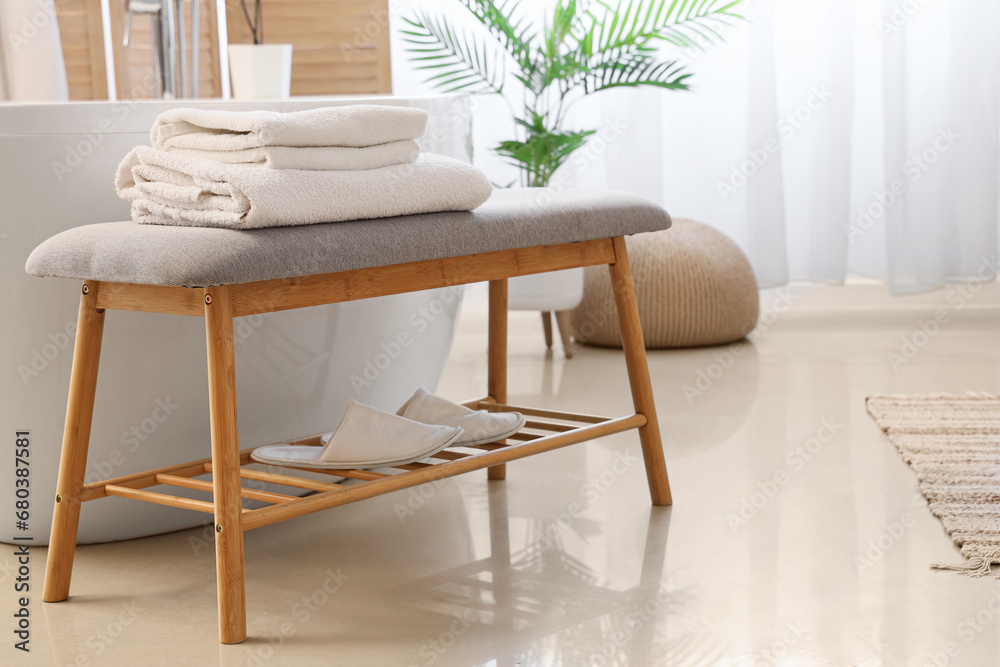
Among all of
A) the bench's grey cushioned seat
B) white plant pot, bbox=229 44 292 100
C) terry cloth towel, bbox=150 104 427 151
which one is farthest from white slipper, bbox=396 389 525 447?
white plant pot, bbox=229 44 292 100

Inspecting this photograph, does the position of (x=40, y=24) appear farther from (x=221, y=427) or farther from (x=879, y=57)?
(x=879, y=57)

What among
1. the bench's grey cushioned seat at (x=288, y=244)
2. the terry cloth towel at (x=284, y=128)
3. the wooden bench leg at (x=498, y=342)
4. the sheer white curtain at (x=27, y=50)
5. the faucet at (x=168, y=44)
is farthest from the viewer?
the sheer white curtain at (x=27, y=50)

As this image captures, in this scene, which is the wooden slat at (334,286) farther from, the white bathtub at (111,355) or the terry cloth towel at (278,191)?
the white bathtub at (111,355)

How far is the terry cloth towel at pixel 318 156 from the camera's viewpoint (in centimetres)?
110

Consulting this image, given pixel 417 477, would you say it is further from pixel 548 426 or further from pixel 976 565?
pixel 976 565

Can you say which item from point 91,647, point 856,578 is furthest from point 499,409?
point 91,647

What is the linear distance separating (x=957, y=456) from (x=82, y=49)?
2.18 meters

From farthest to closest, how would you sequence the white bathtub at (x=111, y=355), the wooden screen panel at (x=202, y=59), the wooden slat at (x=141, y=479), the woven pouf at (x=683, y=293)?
1. the wooden screen panel at (x=202, y=59)
2. the woven pouf at (x=683, y=293)
3. the white bathtub at (x=111, y=355)
4. the wooden slat at (x=141, y=479)

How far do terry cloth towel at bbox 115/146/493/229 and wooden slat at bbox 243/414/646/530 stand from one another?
10.7 inches

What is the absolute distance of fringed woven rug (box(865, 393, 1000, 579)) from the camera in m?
1.33

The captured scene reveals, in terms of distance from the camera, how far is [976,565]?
1.25 m

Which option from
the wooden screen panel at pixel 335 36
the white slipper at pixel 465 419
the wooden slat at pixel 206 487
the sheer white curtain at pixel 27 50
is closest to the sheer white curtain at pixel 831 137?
the wooden screen panel at pixel 335 36

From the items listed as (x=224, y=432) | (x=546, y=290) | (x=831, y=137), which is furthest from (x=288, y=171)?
(x=831, y=137)

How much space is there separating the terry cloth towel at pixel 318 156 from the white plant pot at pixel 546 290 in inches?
49.9
